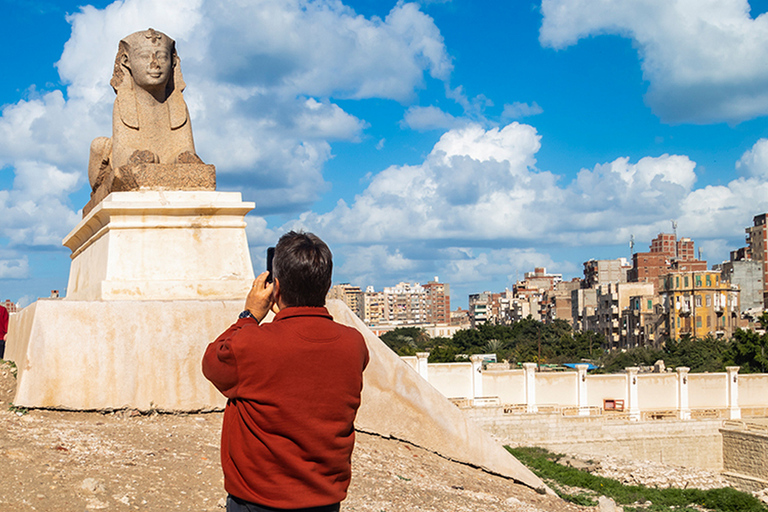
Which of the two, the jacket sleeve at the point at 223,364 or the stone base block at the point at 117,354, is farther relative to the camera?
the stone base block at the point at 117,354

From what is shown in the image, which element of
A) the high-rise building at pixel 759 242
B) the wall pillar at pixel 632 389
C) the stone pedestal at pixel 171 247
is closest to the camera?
the stone pedestal at pixel 171 247

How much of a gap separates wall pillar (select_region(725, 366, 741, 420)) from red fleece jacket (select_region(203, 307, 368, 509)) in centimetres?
3240

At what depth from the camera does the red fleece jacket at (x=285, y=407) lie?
2277mm

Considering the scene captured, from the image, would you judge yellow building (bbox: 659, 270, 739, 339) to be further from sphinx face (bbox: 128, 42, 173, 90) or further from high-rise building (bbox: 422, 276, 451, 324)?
high-rise building (bbox: 422, 276, 451, 324)

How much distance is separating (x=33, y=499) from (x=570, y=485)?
812 centimetres

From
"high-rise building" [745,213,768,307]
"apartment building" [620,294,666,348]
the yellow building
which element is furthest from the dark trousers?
"high-rise building" [745,213,768,307]

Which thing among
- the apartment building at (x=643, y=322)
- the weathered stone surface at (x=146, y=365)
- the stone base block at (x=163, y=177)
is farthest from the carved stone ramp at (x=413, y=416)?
the apartment building at (x=643, y=322)

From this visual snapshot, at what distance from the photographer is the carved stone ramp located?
633 centimetres

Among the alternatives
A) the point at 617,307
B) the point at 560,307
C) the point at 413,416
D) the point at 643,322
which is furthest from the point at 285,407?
the point at 560,307

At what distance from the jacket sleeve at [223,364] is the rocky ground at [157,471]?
187 centimetres

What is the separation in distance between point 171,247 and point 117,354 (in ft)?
4.27

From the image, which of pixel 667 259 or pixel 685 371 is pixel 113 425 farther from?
pixel 667 259

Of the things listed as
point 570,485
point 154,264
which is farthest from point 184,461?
point 570,485

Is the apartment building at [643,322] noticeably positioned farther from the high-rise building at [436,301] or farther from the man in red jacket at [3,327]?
the high-rise building at [436,301]
